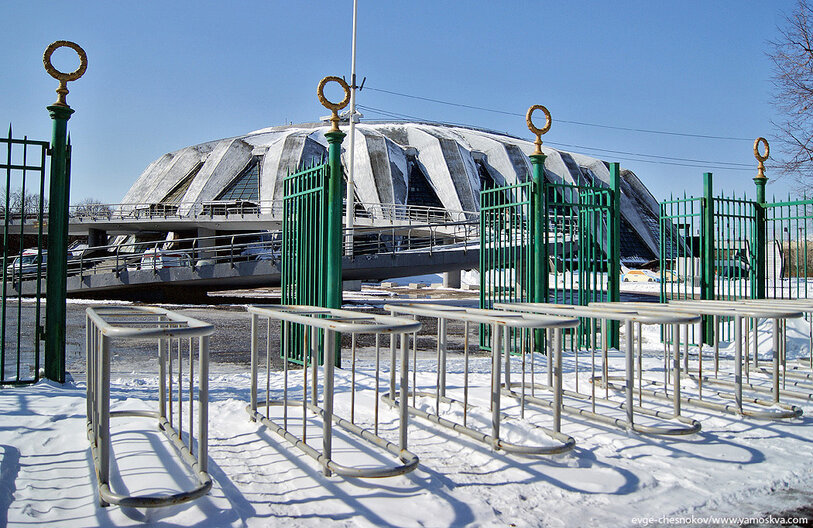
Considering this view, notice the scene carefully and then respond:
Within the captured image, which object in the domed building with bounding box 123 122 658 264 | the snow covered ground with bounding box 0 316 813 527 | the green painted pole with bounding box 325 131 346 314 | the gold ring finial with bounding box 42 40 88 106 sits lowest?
the snow covered ground with bounding box 0 316 813 527

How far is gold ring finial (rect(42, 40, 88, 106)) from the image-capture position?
644 cm

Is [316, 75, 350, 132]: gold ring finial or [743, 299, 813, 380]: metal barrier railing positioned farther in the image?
[316, 75, 350, 132]: gold ring finial

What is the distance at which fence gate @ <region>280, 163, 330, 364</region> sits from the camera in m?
7.84

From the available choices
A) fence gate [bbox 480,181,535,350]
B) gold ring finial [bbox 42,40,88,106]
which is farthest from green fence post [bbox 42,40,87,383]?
fence gate [bbox 480,181,535,350]

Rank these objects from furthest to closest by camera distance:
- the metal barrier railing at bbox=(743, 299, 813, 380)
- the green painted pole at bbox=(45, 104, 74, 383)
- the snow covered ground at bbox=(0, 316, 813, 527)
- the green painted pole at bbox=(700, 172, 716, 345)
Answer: the green painted pole at bbox=(700, 172, 716, 345) < the metal barrier railing at bbox=(743, 299, 813, 380) < the green painted pole at bbox=(45, 104, 74, 383) < the snow covered ground at bbox=(0, 316, 813, 527)

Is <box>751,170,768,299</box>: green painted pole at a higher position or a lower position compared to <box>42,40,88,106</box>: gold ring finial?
lower

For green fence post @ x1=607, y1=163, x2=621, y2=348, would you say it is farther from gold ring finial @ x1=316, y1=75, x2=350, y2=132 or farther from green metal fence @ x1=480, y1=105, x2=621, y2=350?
gold ring finial @ x1=316, y1=75, x2=350, y2=132

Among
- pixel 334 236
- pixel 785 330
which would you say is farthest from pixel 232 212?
pixel 785 330

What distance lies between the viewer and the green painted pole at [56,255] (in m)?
6.39

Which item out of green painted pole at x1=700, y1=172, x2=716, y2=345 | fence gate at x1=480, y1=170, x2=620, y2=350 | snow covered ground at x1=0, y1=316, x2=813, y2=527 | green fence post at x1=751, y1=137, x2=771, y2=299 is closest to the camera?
snow covered ground at x1=0, y1=316, x2=813, y2=527

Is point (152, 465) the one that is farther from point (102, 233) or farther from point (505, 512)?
point (102, 233)

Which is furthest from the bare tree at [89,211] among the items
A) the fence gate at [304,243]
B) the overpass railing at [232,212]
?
the fence gate at [304,243]

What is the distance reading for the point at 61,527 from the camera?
308 centimetres

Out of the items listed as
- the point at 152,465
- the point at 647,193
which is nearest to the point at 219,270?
the point at 152,465
